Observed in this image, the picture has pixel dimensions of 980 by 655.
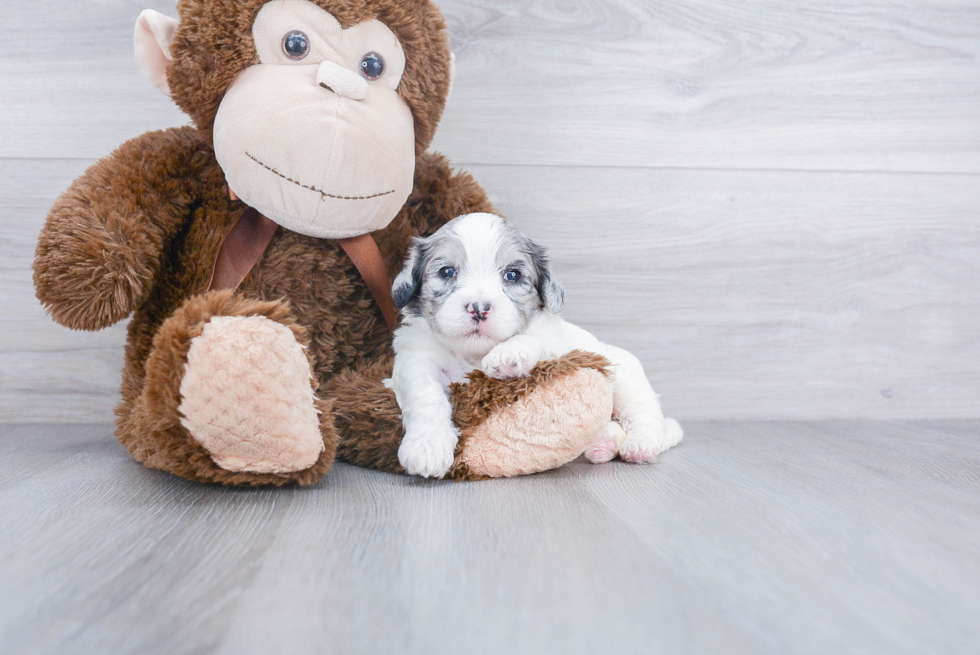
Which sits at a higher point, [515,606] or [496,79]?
[496,79]

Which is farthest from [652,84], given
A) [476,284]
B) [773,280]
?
[476,284]

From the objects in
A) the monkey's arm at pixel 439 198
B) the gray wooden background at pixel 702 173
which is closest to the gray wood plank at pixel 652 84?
the gray wooden background at pixel 702 173

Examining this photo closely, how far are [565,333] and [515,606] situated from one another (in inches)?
27.2

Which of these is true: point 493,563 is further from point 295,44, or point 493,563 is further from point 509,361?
point 295,44

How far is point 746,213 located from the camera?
1681mm

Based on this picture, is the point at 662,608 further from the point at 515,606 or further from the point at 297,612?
the point at 297,612

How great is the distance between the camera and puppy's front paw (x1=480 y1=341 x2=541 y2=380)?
105 centimetres

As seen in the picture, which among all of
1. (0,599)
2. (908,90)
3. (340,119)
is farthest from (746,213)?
(0,599)

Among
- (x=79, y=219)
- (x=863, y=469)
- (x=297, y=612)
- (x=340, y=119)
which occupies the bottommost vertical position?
(x=863, y=469)

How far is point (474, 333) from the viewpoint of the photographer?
42.3 inches

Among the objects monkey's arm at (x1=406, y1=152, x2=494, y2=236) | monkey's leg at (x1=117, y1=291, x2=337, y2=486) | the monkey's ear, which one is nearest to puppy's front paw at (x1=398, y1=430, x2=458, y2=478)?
monkey's leg at (x1=117, y1=291, x2=337, y2=486)

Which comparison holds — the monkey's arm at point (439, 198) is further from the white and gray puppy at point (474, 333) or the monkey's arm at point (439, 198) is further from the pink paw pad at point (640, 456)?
the pink paw pad at point (640, 456)

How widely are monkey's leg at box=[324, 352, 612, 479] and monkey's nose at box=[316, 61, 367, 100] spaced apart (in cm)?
48

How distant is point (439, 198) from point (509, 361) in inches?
17.1
